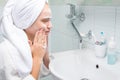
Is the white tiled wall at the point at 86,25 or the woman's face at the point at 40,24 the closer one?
the woman's face at the point at 40,24

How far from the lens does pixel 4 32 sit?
0.83 meters

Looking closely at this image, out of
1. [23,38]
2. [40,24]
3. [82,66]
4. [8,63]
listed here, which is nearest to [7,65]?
[8,63]

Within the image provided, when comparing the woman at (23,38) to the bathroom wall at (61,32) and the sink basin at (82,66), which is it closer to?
the sink basin at (82,66)

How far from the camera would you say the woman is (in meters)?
0.80

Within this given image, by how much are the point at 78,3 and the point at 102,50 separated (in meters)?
0.44

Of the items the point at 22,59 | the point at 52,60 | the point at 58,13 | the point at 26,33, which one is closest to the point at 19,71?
the point at 22,59

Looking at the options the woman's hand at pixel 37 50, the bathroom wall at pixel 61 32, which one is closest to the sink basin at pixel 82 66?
the bathroom wall at pixel 61 32

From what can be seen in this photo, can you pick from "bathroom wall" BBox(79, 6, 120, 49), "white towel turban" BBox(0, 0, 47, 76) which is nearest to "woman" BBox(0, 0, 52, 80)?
"white towel turban" BBox(0, 0, 47, 76)

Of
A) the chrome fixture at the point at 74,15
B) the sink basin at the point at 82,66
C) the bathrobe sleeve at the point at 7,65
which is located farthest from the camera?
the chrome fixture at the point at 74,15

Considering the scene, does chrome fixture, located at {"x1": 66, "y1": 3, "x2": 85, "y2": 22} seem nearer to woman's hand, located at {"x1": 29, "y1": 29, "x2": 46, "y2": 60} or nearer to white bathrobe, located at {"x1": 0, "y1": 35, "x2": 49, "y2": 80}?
woman's hand, located at {"x1": 29, "y1": 29, "x2": 46, "y2": 60}

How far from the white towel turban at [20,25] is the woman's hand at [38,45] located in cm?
5

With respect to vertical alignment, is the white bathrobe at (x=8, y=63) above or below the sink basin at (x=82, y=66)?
above

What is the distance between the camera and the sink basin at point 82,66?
1146 millimetres

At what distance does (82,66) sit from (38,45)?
571mm
